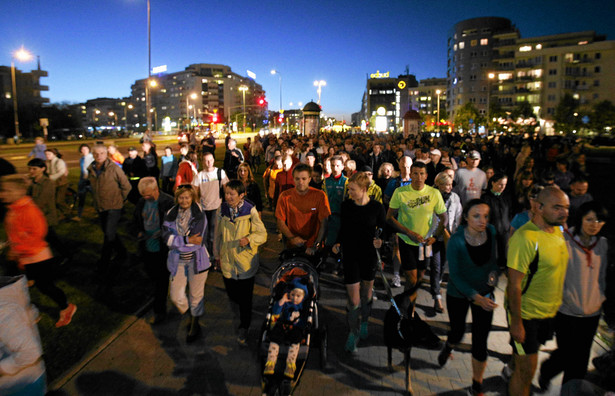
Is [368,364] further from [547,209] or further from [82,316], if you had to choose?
[82,316]

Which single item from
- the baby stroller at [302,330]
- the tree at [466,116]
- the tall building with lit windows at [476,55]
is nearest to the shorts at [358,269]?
the baby stroller at [302,330]

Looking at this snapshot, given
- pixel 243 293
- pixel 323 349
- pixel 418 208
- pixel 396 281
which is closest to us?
pixel 323 349

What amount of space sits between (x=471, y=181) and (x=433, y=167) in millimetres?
2125

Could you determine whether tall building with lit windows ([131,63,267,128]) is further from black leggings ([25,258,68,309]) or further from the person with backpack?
black leggings ([25,258,68,309])

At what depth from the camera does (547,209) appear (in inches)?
125

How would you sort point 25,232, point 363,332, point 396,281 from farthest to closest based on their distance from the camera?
point 396,281, point 363,332, point 25,232

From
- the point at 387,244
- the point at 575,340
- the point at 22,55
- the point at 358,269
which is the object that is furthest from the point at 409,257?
the point at 22,55

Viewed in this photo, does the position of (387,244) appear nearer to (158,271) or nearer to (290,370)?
(158,271)

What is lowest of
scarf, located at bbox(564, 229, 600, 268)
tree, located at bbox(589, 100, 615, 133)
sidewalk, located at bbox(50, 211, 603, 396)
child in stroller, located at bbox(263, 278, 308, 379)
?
sidewalk, located at bbox(50, 211, 603, 396)

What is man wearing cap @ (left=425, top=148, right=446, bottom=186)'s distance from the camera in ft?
30.3

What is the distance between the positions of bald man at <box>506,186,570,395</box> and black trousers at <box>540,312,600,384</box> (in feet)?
0.54

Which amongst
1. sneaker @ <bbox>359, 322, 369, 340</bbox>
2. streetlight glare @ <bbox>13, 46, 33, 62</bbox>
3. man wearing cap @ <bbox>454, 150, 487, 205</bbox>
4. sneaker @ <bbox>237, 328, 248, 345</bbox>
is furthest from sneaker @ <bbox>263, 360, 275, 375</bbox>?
streetlight glare @ <bbox>13, 46, 33, 62</bbox>

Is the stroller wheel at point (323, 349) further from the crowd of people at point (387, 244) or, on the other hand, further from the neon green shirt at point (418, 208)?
the neon green shirt at point (418, 208)

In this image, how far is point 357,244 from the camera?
4.54 m
